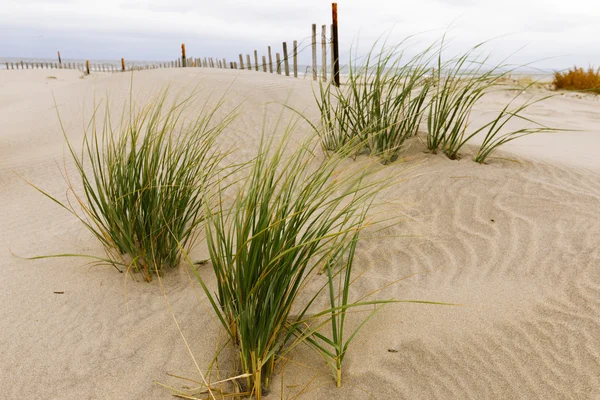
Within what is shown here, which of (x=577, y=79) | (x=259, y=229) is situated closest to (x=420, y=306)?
(x=259, y=229)

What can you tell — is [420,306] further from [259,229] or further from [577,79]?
[577,79]

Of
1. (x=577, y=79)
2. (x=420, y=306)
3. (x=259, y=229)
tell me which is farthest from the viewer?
(x=577, y=79)

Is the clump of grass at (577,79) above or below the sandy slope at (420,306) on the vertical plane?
above

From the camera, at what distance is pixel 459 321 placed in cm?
206

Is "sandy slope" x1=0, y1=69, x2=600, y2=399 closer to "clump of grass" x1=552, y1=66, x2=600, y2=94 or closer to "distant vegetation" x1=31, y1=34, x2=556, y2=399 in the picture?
"distant vegetation" x1=31, y1=34, x2=556, y2=399

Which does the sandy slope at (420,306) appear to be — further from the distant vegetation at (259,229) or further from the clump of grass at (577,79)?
the clump of grass at (577,79)

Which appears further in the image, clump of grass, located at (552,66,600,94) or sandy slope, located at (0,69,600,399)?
clump of grass, located at (552,66,600,94)

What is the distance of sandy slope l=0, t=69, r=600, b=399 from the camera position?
1796mm

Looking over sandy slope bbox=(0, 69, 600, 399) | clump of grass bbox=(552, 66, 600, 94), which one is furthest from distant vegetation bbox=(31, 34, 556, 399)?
clump of grass bbox=(552, 66, 600, 94)

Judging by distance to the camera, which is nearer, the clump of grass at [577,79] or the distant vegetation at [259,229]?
the distant vegetation at [259,229]

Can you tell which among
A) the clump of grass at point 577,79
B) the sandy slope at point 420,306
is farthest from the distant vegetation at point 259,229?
the clump of grass at point 577,79

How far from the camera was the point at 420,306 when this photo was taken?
215 cm

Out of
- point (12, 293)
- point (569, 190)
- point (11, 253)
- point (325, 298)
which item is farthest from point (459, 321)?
point (11, 253)

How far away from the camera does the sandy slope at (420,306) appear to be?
5.89ft
